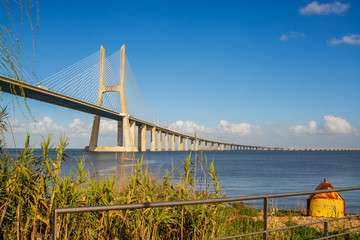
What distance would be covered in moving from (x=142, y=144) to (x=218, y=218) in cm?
7020

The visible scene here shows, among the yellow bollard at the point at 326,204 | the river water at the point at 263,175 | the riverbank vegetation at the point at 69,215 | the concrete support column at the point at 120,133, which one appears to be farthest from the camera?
the concrete support column at the point at 120,133

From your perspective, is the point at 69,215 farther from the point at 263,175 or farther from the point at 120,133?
the point at 120,133

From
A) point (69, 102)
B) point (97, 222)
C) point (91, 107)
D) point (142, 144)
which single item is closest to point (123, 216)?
point (97, 222)

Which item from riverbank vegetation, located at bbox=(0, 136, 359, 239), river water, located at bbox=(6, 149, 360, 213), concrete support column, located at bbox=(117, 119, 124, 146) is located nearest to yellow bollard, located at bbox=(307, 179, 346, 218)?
river water, located at bbox=(6, 149, 360, 213)

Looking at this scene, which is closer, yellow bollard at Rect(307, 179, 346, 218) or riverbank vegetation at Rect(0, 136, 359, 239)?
riverbank vegetation at Rect(0, 136, 359, 239)

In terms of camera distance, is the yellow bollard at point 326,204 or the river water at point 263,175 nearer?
the yellow bollard at point 326,204

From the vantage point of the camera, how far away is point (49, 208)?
4.36 meters

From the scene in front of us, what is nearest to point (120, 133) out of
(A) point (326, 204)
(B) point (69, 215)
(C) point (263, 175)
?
(C) point (263, 175)

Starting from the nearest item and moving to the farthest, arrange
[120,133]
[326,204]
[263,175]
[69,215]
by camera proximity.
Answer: [69,215] → [326,204] → [263,175] → [120,133]

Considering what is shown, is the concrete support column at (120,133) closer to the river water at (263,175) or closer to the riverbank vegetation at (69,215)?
the river water at (263,175)

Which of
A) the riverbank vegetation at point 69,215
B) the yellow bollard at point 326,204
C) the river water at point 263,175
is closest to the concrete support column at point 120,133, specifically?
the river water at point 263,175

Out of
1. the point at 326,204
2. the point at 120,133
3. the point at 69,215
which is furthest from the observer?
the point at 120,133

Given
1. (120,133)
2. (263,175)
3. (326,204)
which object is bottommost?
(263,175)

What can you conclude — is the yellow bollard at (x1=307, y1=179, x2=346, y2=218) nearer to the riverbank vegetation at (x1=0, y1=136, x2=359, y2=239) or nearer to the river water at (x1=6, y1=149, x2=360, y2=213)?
the river water at (x1=6, y1=149, x2=360, y2=213)
